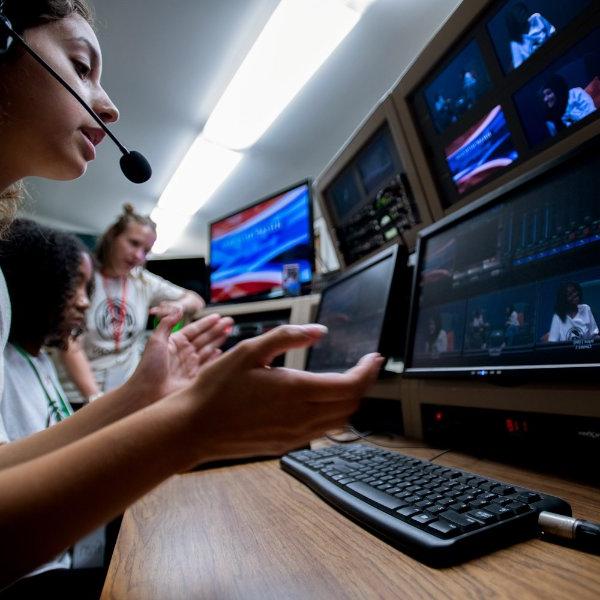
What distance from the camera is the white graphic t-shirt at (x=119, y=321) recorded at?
1.96 metres

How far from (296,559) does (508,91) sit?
2.78 ft

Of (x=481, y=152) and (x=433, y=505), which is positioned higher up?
(x=481, y=152)

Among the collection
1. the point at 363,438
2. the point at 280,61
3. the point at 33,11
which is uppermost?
the point at 280,61

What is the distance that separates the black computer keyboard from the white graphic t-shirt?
5.10ft

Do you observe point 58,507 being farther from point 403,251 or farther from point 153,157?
point 153,157

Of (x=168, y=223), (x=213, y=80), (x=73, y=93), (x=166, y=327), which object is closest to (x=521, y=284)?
(x=166, y=327)

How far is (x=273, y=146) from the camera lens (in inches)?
143

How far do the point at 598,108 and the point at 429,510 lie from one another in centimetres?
65

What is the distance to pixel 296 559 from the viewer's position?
1.34ft

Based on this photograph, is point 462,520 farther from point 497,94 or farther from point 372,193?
point 372,193

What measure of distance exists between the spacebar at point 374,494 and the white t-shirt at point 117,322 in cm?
165

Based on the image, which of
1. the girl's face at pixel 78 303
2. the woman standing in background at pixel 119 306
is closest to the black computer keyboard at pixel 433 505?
the girl's face at pixel 78 303

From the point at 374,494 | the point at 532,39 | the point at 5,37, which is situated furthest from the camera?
the point at 532,39

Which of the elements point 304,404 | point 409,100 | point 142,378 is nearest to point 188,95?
point 409,100
